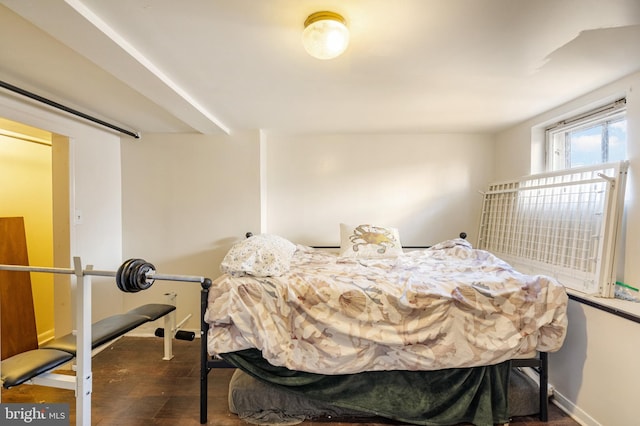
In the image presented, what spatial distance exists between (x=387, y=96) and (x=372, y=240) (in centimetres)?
123

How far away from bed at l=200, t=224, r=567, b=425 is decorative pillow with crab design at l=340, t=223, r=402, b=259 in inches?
33.1

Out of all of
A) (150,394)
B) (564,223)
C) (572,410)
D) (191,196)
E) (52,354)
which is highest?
(191,196)

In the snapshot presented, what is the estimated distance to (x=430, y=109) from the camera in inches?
89.4

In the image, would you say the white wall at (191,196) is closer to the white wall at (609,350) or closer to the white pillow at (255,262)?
the white pillow at (255,262)

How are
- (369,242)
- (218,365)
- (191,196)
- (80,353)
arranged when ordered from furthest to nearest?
(191,196), (369,242), (218,365), (80,353)

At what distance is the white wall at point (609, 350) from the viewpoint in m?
1.41

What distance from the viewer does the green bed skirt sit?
1.57 metres

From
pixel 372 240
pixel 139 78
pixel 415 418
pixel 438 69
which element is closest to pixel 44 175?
pixel 139 78

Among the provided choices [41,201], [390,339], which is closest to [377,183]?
[390,339]

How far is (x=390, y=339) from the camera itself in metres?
1.49

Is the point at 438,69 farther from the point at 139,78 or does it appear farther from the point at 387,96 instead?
the point at 139,78

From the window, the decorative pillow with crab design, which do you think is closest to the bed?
the decorative pillow with crab design

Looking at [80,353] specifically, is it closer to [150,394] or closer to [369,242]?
[150,394]

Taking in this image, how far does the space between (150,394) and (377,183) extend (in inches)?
104
